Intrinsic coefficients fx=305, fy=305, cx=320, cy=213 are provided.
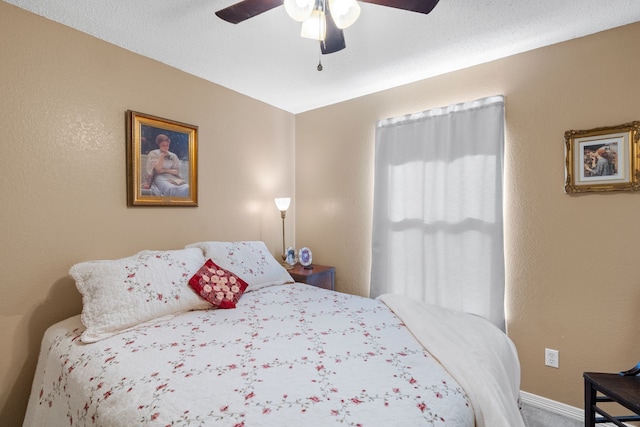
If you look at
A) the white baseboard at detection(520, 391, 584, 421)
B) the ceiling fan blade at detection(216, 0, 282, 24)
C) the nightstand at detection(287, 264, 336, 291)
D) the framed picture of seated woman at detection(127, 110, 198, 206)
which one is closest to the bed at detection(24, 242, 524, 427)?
the framed picture of seated woman at detection(127, 110, 198, 206)

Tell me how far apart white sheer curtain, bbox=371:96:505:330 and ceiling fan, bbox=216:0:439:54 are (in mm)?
1260

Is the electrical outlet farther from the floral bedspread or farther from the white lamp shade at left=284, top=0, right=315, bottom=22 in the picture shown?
the white lamp shade at left=284, top=0, right=315, bottom=22

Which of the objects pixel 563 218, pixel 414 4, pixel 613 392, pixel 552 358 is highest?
pixel 414 4

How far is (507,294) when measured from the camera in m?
2.22

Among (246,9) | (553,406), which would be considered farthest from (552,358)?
(246,9)

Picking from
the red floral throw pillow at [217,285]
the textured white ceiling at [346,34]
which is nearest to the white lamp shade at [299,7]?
the textured white ceiling at [346,34]

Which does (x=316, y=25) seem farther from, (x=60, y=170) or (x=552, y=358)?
(x=552, y=358)

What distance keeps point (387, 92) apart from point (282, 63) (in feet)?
3.36

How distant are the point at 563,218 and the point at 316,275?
1897mm

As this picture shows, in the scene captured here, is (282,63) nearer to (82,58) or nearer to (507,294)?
(82,58)

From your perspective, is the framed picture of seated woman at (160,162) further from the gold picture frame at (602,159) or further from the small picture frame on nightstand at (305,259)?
the gold picture frame at (602,159)

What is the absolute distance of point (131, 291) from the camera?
5.28 ft

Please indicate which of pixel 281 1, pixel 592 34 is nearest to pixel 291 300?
pixel 281 1

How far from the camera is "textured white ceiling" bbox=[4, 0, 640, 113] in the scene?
1.71m
